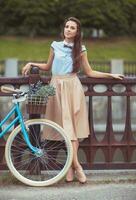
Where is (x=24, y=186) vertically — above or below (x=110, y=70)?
below

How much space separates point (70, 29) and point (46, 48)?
31796mm

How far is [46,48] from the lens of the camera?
126ft

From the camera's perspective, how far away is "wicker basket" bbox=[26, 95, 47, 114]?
6609 millimetres

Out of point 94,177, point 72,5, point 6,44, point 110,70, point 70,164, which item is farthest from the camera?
point 72,5

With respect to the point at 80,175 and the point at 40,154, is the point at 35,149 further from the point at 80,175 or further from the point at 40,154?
the point at 80,175

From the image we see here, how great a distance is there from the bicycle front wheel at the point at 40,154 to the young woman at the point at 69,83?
0.17 metres

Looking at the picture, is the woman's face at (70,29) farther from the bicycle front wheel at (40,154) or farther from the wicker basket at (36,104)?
the bicycle front wheel at (40,154)

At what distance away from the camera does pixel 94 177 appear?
24.1 ft

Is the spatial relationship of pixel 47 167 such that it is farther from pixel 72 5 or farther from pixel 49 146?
pixel 72 5

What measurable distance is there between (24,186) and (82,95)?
1204 millimetres

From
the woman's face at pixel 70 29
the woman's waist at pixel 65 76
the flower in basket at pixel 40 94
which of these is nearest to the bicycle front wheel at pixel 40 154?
the flower in basket at pixel 40 94

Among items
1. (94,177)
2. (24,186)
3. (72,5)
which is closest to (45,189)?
(24,186)

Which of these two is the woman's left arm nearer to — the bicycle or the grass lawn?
the bicycle

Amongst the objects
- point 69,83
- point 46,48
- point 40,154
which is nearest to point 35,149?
point 40,154
